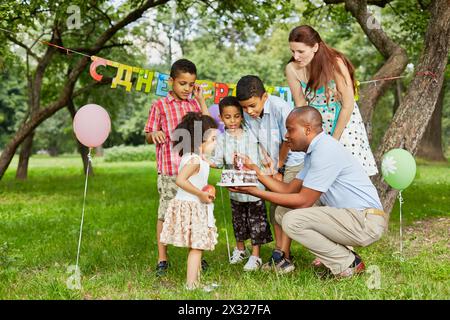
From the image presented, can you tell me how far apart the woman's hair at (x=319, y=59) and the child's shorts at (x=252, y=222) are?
1134mm

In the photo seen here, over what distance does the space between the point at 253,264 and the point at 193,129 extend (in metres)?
1.25

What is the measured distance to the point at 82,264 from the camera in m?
4.67

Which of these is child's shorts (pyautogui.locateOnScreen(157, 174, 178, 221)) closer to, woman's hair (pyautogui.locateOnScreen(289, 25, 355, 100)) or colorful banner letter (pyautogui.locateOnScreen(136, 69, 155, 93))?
woman's hair (pyautogui.locateOnScreen(289, 25, 355, 100))

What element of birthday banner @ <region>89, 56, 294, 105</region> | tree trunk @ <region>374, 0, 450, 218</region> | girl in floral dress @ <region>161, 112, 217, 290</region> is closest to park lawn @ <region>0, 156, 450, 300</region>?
girl in floral dress @ <region>161, 112, 217, 290</region>

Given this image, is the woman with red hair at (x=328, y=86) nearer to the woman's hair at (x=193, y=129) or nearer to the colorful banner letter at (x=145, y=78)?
the woman's hair at (x=193, y=129)

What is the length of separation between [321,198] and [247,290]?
99 cm

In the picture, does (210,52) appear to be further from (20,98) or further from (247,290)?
(247,290)

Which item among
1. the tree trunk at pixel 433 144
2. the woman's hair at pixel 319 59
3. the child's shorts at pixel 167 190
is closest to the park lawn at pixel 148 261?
the child's shorts at pixel 167 190

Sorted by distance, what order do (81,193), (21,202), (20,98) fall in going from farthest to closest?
1. (20,98)
2. (81,193)
3. (21,202)

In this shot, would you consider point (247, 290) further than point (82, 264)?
No

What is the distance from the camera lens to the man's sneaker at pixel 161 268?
434 cm

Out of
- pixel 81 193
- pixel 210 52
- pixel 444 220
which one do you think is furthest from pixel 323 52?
pixel 210 52

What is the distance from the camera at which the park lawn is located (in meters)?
3.56

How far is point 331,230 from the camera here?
390 centimetres
